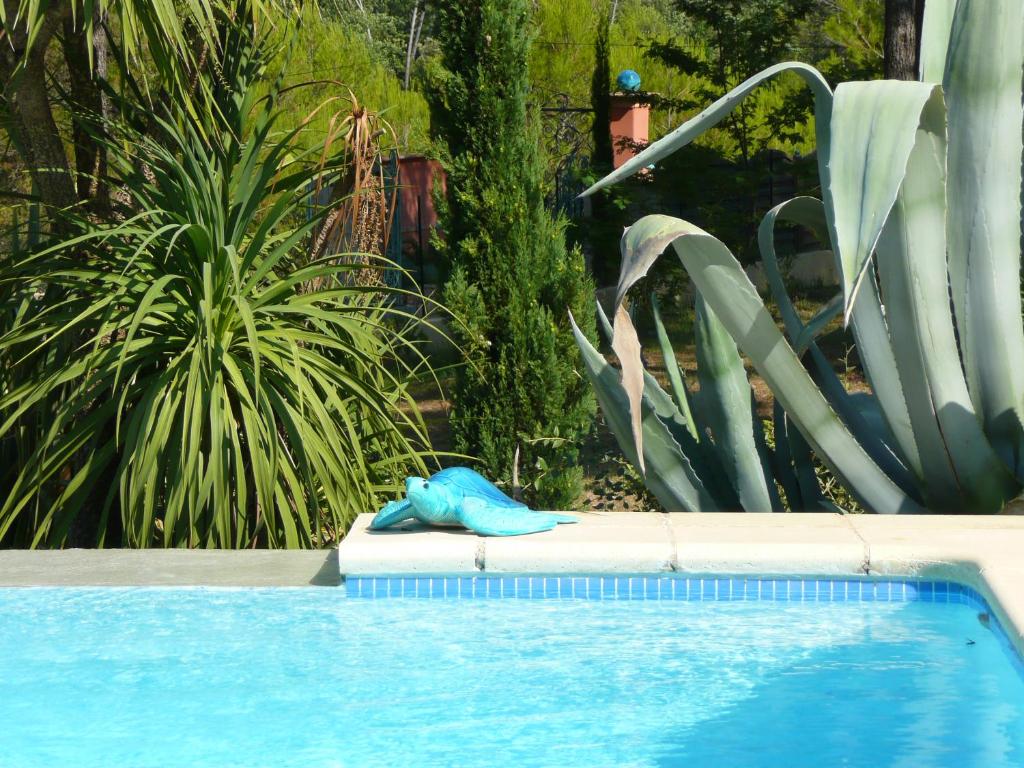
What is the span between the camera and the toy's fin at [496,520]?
391cm

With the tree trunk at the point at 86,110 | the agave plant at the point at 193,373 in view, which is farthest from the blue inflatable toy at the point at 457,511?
the tree trunk at the point at 86,110

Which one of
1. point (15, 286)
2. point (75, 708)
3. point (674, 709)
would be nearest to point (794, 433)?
point (674, 709)

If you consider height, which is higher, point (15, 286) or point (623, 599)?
point (15, 286)

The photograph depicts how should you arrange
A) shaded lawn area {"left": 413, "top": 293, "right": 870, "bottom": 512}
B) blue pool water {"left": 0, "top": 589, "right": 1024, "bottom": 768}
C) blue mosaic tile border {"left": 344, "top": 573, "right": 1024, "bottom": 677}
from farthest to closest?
shaded lawn area {"left": 413, "top": 293, "right": 870, "bottom": 512}, blue mosaic tile border {"left": 344, "top": 573, "right": 1024, "bottom": 677}, blue pool water {"left": 0, "top": 589, "right": 1024, "bottom": 768}

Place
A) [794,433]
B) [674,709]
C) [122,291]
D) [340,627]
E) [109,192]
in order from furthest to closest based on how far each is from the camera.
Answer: [109,192], [794,433], [122,291], [340,627], [674,709]

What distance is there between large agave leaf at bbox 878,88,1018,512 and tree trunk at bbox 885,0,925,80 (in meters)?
4.40

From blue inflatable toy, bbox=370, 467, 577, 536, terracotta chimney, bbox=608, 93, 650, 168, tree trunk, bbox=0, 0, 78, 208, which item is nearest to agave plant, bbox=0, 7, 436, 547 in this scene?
tree trunk, bbox=0, 0, 78, 208

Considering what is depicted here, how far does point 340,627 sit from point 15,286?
2059mm

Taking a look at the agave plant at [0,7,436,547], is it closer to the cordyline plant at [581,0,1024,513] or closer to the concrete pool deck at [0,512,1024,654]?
the concrete pool deck at [0,512,1024,654]

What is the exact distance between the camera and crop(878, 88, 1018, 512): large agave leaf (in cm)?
376

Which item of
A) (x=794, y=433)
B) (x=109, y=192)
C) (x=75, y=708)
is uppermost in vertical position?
(x=109, y=192)

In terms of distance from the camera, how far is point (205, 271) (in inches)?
169

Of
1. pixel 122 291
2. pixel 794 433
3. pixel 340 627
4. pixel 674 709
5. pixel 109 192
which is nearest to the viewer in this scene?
pixel 674 709

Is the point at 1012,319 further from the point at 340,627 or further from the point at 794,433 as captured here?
the point at 340,627
